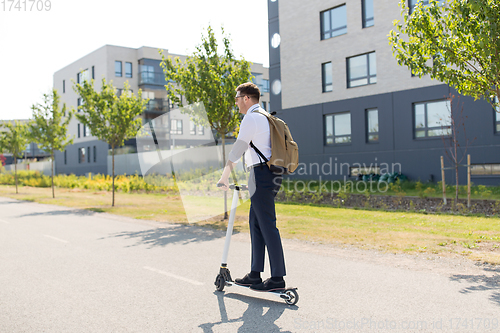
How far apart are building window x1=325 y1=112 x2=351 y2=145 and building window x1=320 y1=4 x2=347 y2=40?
458 cm

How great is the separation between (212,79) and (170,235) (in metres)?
4.46

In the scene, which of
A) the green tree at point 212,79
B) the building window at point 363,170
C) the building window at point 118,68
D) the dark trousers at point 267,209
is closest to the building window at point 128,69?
the building window at point 118,68

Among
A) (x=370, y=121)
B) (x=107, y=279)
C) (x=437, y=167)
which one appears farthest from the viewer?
(x=370, y=121)

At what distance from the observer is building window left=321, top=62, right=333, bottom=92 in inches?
889

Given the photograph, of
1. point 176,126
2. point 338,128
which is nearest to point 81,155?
point 338,128

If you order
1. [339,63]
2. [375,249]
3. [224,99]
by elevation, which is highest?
[339,63]

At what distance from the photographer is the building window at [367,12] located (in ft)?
67.9

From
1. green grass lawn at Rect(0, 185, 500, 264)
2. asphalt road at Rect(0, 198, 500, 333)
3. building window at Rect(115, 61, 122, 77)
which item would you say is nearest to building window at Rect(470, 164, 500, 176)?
green grass lawn at Rect(0, 185, 500, 264)

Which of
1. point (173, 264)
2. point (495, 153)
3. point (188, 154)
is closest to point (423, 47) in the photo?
point (173, 264)

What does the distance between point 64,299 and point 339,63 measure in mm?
20137

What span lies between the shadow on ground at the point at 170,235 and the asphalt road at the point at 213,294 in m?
0.70

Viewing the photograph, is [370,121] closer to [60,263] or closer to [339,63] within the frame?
[339,63]

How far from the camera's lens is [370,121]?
2072 centimetres

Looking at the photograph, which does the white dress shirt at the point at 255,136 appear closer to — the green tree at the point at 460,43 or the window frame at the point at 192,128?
the green tree at the point at 460,43
